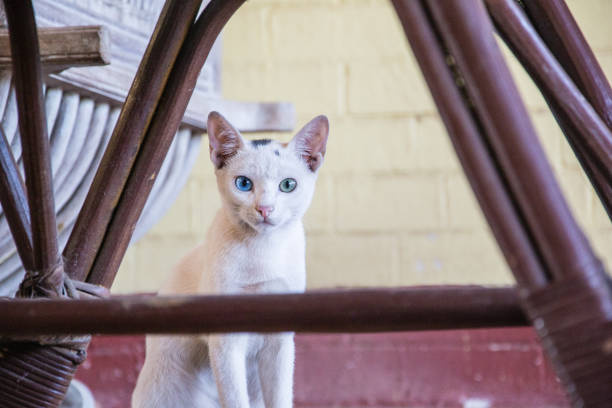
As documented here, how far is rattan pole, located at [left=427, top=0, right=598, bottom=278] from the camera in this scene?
0.35 meters

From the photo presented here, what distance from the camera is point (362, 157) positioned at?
1.83 m

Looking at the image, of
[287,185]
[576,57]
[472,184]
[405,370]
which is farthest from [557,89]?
[405,370]

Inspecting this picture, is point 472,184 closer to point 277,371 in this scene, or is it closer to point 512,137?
point 512,137

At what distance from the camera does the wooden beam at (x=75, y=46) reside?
2.28 ft

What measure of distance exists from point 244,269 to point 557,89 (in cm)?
38

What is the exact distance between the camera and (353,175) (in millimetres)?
1826

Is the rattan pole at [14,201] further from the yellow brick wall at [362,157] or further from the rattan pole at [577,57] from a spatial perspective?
the yellow brick wall at [362,157]

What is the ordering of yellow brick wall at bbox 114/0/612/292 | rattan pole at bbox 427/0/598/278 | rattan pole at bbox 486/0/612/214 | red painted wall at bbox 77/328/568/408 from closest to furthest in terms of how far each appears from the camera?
rattan pole at bbox 427/0/598/278 → rattan pole at bbox 486/0/612/214 → red painted wall at bbox 77/328/568/408 → yellow brick wall at bbox 114/0/612/292

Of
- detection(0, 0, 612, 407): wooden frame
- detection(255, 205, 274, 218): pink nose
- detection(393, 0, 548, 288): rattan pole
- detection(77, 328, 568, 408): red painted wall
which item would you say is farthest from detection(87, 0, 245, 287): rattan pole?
detection(77, 328, 568, 408): red painted wall

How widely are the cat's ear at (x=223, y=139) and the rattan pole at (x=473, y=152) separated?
0.51 metres

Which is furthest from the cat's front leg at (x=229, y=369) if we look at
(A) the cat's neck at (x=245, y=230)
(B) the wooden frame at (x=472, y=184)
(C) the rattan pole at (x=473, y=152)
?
(C) the rattan pole at (x=473, y=152)

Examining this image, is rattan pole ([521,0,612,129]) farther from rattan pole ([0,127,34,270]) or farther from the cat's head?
rattan pole ([0,127,34,270])

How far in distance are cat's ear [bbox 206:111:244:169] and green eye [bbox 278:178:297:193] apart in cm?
7

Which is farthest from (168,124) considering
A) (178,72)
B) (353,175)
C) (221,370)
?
(353,175)
